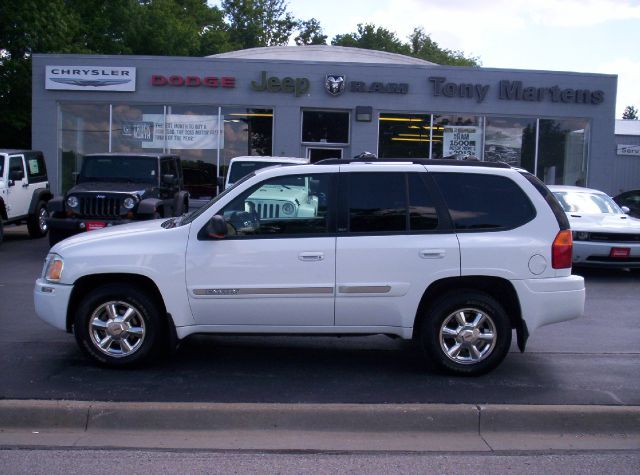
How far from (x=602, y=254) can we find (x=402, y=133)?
10.4 meters

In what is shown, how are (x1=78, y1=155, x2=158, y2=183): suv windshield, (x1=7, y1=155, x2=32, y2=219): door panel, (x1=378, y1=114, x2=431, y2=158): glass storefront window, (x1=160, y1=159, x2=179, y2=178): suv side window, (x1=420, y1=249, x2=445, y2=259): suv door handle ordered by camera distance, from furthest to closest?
1. (x1=378, y1=114, x2=431, y2=158): glass storefront window
2. (x1=7, y1=155, x2=32, y2=219): door panel
3. (x1=160, y1=159, x2=179, y2=178): suv side window
4. (x1=78, y1=155, x2=158, y2=183): suv windshield
5. (x1=420, y1=249, x2=445, y2=259): suv door handle

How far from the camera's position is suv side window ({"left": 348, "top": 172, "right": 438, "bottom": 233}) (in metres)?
6.60

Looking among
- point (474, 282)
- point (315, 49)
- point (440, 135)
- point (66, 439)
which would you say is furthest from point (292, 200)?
A: point (315, 49)

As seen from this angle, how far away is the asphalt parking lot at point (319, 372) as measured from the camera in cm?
613

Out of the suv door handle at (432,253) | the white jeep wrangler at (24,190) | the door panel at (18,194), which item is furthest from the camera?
the door panel at (18,194)

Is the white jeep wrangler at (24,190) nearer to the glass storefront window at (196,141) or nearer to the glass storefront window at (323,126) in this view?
the glass storefront window at (196,141)

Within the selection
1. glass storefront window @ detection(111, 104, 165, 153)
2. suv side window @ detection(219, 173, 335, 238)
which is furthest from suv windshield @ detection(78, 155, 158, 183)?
suv side window @ detection(219, 173, 335, 238)

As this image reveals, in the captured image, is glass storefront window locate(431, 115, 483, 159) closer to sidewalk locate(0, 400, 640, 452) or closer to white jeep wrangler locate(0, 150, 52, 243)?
white jeep wrangler locate(0, 150, 52, 243)

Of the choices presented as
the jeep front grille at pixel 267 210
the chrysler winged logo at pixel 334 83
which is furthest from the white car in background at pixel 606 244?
the chrysler winged logo at pixel 334 83

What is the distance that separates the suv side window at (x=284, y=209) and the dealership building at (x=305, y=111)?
15.2 metres

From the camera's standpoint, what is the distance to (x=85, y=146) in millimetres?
22234

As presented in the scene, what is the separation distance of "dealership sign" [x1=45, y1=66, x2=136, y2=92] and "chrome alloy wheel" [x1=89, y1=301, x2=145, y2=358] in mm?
16039

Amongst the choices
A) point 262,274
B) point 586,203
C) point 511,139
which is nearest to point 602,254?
point 586,203

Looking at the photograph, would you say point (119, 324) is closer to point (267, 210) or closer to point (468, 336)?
point (267, 210)
